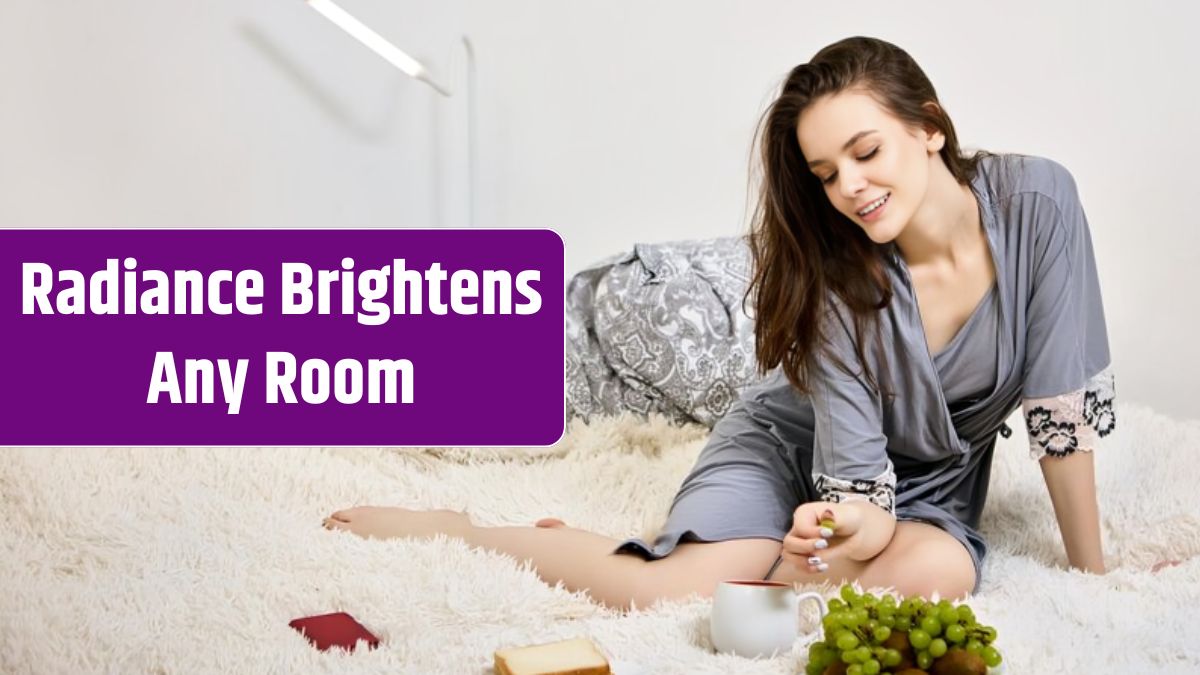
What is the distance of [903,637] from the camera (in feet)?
3.48

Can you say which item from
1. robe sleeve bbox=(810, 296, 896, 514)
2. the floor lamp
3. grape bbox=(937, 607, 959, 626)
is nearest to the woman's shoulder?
robe sleeve bbox=(810, 296, 896, 514)

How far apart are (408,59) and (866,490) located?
1.51 meters

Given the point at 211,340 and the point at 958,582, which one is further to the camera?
the point at 211,340

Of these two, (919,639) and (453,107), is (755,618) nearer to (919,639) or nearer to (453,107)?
(919,639)

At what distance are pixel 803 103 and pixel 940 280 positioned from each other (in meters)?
0.28

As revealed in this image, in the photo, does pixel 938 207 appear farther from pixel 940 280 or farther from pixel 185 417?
pixel 185 417

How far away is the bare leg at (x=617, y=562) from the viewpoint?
1.50 meters

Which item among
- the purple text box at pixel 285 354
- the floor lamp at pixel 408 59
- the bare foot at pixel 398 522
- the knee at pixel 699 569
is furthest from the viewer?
the floor lamp at pixel 408 59

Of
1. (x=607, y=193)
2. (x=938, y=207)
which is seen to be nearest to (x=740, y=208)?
(x=607, y=193)

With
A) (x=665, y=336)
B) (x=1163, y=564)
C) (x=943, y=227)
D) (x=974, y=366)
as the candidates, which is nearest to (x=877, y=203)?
(x=943, y=227)

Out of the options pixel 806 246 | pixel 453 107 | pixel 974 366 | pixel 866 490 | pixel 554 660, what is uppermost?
pixel 453 107

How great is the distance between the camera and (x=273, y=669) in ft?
3.90

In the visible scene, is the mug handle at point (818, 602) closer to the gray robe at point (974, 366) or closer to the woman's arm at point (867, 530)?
the woman's arm at point (867, 530)

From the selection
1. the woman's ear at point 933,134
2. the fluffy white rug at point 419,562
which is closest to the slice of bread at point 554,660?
the fluffy white rug at point 419,562
